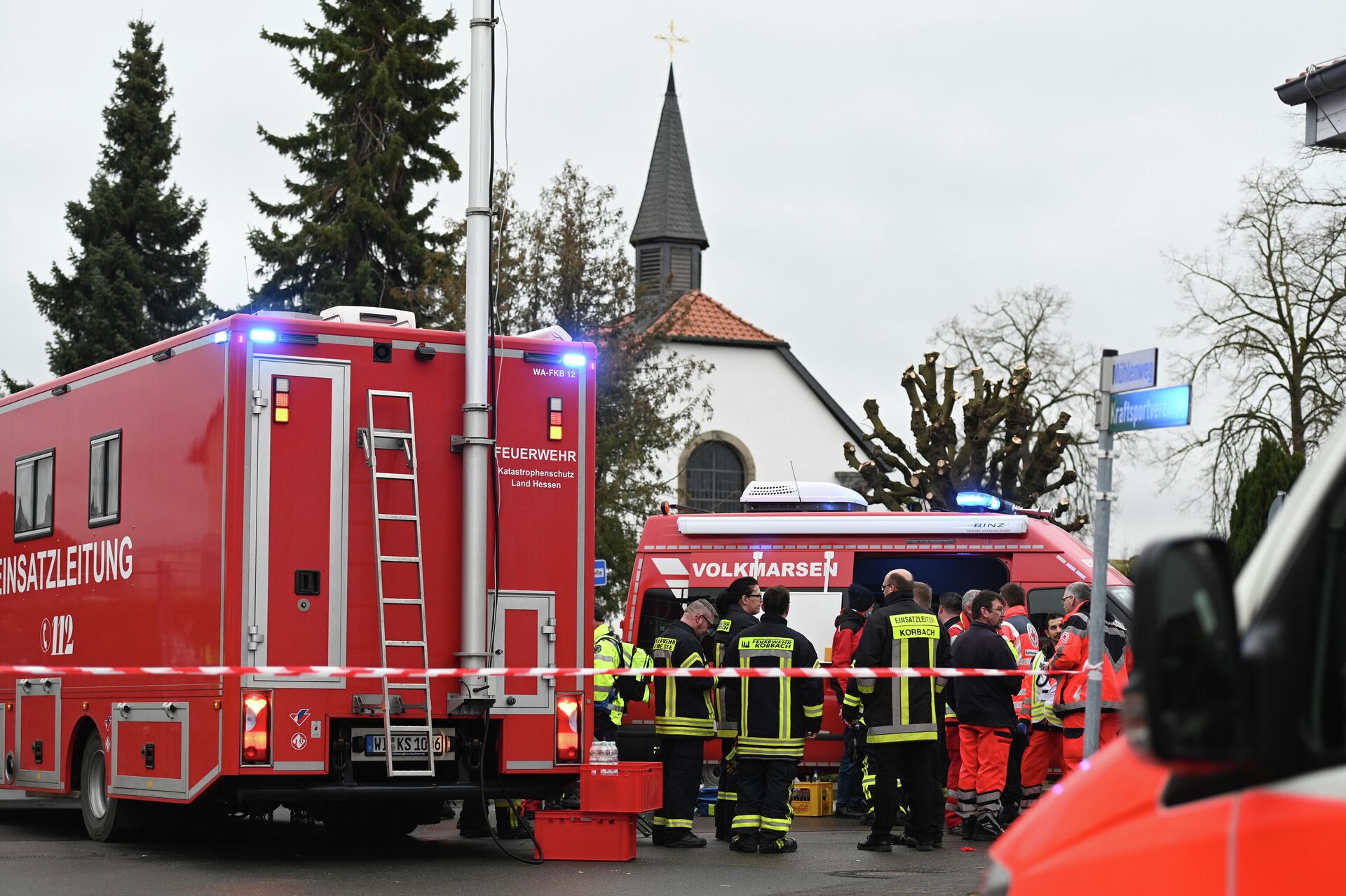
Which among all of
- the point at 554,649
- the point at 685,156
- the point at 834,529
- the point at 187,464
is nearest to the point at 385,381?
the point at 187,464

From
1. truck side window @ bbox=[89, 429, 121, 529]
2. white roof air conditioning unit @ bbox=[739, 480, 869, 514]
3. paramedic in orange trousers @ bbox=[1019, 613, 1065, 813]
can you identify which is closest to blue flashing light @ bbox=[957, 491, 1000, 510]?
white roof air conditioning unit @ bbox=[739, 480, 869, 514]

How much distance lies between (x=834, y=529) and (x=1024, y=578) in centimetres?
183

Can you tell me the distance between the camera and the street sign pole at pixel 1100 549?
26.2 feet

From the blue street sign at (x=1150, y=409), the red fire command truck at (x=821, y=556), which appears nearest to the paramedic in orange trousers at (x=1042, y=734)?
the red fire command truck at (x=821, y=556)

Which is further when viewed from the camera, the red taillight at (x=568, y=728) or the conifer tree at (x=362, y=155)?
the conifer tree at (x=362, y=155)

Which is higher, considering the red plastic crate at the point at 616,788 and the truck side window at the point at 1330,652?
the truck side window at the point at 1330,652

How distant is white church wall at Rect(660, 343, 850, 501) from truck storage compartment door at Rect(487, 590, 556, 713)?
41.4m

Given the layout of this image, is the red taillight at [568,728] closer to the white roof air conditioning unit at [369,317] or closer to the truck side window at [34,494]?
the white roof air conditioning unit at [369,317]

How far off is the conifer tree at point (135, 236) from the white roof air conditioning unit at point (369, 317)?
3042cm

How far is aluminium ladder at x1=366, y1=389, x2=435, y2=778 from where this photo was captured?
416 inches

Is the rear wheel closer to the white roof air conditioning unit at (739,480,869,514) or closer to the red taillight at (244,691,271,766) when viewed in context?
the red taillight at (244,691,271,766)

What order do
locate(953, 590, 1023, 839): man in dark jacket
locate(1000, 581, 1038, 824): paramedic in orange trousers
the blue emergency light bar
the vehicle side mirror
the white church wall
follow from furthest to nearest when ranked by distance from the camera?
the white church wall
the blue emergency light bar
locate(1000, 581, 1038, 824): paramedic in orange trousers
locate(953, 590, 1023, 839): man in dark jacket
the vehicle side mirror

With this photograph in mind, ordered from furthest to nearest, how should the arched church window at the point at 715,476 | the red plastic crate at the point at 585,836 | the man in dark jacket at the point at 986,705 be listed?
1. the arched church window at the point at 715,476
2. the man in dark jacket at the point at 986,705
3. the red plastic crate at the point at 585,836

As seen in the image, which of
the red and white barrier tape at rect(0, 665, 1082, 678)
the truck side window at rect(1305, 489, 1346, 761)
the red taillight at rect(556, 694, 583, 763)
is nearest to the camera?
the truck side window at rect(1305, 489, 1346, 761)
